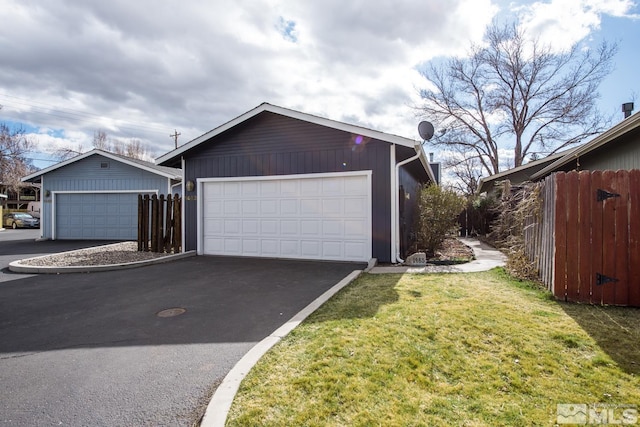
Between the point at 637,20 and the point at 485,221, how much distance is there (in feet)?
31.1

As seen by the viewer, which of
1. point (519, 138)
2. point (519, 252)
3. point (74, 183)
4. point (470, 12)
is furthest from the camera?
point (519, 138)

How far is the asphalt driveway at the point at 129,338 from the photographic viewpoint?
2467mm

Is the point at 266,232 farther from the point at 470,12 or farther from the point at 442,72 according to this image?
the point at 442,72

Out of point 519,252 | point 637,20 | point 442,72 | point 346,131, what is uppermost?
point 442,72

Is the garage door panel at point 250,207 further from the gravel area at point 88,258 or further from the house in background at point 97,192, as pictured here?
the house in background at point 97,192

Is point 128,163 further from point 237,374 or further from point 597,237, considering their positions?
point 597,237

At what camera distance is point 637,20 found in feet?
38.4

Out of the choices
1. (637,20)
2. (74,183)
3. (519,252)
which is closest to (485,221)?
(637,20)

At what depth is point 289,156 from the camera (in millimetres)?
9422

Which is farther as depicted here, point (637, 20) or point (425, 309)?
point (637, 20)

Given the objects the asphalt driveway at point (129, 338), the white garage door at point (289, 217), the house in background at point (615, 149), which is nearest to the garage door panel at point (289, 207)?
the white garage door at point (289, 217)

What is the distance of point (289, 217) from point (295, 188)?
0.83 m

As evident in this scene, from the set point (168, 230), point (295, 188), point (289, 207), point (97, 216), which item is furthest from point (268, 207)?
point (97, 216)

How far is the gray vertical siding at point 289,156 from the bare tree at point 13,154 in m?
35.8
